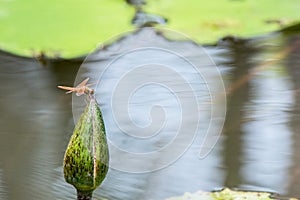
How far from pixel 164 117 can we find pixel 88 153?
0.77 metres

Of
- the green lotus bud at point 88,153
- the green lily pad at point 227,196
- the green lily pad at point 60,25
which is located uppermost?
the green lily pad at point 60,25

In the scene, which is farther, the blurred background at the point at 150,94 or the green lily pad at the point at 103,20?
the green lily pad at the point at 103,20

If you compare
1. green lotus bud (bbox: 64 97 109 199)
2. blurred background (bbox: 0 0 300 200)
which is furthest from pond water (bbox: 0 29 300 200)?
green lotus bud (bbox: 64 97 109 199)

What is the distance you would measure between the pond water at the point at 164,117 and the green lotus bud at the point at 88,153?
371 millimetres

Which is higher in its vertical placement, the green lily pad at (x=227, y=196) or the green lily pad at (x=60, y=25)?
the green lily pad at (x=60, y=25)

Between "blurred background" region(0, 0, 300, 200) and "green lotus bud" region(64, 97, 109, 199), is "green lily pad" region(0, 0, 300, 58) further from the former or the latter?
"green lotus bud" region(64, 97, 109, 199)

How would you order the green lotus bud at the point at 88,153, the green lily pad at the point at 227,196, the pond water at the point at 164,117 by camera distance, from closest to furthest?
the green lotus bud at the point at 88,153 → the green lily pad at the point at 227,196 → the pond water at the point at 164,117

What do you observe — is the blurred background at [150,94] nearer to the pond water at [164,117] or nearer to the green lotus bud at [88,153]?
the pond water at [164,117]

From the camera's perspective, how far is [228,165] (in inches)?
46.2

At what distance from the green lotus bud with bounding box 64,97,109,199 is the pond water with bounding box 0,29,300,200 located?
371 millimetres

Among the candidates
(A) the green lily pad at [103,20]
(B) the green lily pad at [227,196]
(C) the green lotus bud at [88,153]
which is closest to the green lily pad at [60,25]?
(A) the green lily pad at [103,20]

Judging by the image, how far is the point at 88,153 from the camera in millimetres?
635

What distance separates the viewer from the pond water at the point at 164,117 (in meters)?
1.11

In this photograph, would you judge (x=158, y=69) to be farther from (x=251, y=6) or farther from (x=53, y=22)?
(x=251, y=6)
